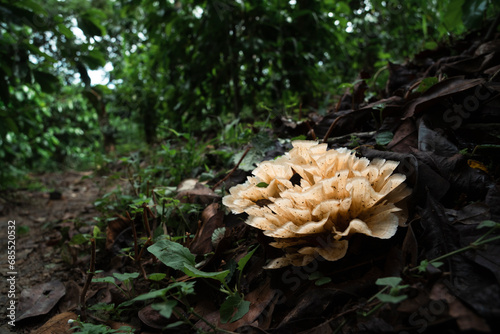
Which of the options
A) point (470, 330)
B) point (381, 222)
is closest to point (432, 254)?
point (381, 222)

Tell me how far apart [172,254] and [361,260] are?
692 millimetres

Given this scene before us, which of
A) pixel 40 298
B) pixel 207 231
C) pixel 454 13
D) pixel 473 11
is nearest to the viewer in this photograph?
pixel 207 231

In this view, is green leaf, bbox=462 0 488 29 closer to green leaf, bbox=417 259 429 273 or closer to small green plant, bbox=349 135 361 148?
small green plant, bbox=349 135 361 148

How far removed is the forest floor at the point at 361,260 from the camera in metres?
0.81

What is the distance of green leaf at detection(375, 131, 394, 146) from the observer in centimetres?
144

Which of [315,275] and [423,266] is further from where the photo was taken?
[315,275]

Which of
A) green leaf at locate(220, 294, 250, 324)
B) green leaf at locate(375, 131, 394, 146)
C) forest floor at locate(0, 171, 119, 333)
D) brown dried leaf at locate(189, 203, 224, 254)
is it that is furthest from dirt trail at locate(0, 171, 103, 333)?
green leaf at locate(375, 131, 394, 146)

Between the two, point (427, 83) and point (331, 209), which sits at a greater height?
point (427, 83)

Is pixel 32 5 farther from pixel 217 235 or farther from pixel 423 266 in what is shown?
pixel 423 266

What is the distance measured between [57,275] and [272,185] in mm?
1558

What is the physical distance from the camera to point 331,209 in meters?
0.96

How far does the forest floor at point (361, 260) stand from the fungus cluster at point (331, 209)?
78 mm

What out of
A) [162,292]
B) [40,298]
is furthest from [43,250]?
[162,292]

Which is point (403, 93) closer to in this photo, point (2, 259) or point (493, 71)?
point (493, 71)
